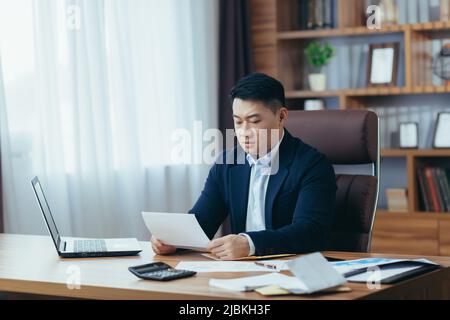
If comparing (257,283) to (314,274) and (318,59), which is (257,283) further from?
(318,59)

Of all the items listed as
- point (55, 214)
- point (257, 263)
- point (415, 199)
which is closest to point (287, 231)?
point (257, 263)

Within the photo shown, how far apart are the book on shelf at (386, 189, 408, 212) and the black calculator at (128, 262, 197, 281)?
2556 mm

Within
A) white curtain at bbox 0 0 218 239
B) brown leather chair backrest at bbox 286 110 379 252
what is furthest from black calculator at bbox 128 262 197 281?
white curtain at bbox 0 0 218 239

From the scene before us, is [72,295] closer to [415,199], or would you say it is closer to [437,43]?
[415,199]

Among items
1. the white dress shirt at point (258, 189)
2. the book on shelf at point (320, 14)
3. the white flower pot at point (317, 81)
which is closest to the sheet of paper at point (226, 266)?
the white dress shirt at point (258, 189)

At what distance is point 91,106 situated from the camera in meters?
3.49

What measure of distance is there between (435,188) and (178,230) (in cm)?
239

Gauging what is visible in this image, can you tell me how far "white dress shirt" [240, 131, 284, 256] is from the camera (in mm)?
2473

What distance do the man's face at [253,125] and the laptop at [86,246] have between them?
1.55 ft

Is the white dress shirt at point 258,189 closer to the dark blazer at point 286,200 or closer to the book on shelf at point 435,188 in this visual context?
the dark blazer at point 286,200

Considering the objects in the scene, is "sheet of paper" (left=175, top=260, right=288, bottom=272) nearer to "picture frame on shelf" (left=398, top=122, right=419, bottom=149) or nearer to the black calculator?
the black calculator

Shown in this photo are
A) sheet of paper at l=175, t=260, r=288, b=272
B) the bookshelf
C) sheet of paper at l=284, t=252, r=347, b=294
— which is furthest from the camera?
the bookshelf

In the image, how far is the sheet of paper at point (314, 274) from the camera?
5.24 ft

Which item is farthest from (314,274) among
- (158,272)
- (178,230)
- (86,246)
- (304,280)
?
(86,246)
